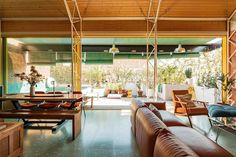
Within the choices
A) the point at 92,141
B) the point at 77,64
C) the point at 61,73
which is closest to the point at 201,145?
the point at 92,141

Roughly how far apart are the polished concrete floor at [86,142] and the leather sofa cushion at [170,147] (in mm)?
1754

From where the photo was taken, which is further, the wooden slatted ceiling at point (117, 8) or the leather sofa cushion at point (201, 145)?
the wooden slatted ceiling at point (117, 8)

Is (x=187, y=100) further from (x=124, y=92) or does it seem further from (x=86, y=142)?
(x=124, y=92)

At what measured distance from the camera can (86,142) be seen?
13.1ft

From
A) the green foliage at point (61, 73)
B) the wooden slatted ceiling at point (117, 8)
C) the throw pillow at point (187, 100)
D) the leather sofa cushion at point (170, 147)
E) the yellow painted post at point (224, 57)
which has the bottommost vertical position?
the throw pillow at point (187, 100)

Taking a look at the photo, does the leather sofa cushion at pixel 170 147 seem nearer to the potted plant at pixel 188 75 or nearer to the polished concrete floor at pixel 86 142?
the polished concrete floor at pixel 86 142

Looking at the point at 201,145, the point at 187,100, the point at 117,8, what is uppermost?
the point at 117,8

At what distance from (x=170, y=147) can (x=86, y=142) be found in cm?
279

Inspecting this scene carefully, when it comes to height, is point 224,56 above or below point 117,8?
below

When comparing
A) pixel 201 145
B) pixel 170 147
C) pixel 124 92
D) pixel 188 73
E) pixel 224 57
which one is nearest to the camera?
pixel 170 147

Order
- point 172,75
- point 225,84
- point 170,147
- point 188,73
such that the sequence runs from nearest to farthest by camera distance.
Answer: point 170,147 → point 225,84 → point 188,73 → point 172,75

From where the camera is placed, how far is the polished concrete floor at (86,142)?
3.41 meters

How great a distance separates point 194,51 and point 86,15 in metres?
5.69

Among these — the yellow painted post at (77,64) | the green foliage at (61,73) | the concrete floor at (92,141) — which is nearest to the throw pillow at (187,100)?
the concrete floor at (92,141)
